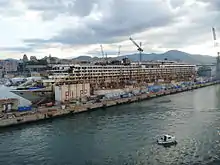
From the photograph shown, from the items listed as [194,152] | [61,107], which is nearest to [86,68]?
[61,107]

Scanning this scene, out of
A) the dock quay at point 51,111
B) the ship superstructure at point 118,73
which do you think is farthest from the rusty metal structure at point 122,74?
the dock quay at point 51,111

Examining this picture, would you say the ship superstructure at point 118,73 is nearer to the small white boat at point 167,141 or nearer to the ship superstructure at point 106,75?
the ship superstructure at point 106,75

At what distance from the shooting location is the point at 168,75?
67.2 meters

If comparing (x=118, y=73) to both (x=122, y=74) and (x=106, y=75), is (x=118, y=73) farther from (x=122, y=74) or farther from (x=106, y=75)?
(x=106, y=75)

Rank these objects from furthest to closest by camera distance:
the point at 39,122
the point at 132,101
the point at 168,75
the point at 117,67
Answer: the point at 168,75 < the point at 117,67 < the point at 132,101 < the point at 39,122

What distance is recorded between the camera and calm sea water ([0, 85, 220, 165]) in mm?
16216

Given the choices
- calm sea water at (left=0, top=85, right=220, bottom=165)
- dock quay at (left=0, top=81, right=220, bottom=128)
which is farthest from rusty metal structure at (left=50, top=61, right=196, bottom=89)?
calm sea water at (left=0, top=85, right=220, bottom=165)

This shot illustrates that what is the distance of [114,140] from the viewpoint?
65.4 ft

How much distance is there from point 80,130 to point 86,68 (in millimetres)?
20536

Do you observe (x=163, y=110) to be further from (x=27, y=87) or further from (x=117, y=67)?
(x=117, y=67)

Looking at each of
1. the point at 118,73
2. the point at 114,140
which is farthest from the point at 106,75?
the point at 114,140

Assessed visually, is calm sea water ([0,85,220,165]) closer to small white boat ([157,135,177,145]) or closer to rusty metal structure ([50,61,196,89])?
small white boat ([157,135,177,145])

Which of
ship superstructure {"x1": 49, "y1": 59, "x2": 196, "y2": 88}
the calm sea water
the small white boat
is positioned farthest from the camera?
ship superstructure {"x1": 49, "y1": 59, "x2": 196, "y2": 88}

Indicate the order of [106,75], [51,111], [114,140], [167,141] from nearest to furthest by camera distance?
[167,141] < [114,140] < [51,111] < [106,75]
